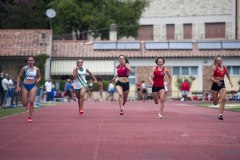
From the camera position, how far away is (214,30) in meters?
70.1

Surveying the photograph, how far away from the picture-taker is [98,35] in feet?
209

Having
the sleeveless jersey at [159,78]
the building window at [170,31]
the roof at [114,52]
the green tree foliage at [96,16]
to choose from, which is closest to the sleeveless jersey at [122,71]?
the sleeveless jersey at [159,78]

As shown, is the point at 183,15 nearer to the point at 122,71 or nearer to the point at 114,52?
the point at 114,52

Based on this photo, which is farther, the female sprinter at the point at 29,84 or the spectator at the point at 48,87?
the spectator at the point at 48,87

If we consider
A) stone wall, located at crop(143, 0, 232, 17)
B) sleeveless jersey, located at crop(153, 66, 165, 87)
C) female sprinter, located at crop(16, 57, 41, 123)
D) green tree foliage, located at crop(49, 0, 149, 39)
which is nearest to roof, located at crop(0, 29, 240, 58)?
green tree foliage, located at crop(49, 0, 149, 39)

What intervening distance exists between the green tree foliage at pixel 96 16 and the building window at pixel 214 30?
379 inches

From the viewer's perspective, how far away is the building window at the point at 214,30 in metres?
69.4

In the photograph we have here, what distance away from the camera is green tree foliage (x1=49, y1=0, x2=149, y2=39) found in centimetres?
5941

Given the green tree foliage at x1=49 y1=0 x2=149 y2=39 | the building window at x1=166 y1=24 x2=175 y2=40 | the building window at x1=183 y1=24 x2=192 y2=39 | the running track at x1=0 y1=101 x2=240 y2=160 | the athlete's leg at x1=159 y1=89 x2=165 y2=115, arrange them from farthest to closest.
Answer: the building window at x1=166 y1=24 x2=175 y2=40, the building window at x1=183 y1=24 x2=192 y2=39, the green tree foliage at x1=49 y1=0 x2=149 y2=39, the athlete's leg at x1=159 y1=89 x2=165 y2=115, the running track at x1=0 y1=101 x2=240 y2=160

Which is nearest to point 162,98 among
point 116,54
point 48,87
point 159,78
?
point 159,78

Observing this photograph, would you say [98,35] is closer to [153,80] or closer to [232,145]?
[153,80]

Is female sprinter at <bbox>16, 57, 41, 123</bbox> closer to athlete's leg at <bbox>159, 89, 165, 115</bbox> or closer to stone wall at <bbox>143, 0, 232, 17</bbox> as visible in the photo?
athlete's leg at <bbox>159, 89, 165, 115</bbox>

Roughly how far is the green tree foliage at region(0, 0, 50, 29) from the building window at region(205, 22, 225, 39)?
19779 mm

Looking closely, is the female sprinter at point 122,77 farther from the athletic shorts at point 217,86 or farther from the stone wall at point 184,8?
the stone wall at point 184,8
